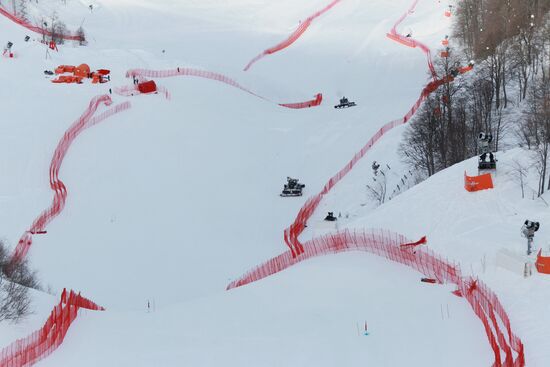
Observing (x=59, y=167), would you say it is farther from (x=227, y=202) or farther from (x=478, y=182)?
(x=478, y=182)

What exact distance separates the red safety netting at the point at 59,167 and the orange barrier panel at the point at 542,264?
18.4 meters

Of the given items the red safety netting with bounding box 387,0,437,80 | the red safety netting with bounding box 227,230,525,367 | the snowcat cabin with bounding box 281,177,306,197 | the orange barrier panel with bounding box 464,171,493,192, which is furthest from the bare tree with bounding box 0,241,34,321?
the red safety netting with bounding box 387,0,437,80

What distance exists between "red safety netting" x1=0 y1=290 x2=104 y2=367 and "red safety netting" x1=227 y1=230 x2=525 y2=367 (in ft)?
A: 25.9

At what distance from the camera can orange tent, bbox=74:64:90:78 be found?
4891cm

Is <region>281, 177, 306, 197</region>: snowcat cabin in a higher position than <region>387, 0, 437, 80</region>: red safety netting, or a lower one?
lower

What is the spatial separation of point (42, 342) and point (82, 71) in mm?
34524

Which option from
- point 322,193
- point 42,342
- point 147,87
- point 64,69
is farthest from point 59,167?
point 42,342

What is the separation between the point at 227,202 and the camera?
35781 mm

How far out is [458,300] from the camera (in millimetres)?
18469

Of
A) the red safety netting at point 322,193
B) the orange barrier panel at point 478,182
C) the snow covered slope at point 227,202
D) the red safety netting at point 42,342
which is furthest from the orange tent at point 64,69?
the orange barrier panel at point 478,182

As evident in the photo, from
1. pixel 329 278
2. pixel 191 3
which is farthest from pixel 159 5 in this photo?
pixel 329 278

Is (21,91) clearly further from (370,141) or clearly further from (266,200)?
(370,141)

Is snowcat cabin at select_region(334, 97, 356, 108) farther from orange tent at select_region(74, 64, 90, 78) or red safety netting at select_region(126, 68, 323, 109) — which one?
orange tent at select_region(74, 64, 90, 78)

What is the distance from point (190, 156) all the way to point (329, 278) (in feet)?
65.7
